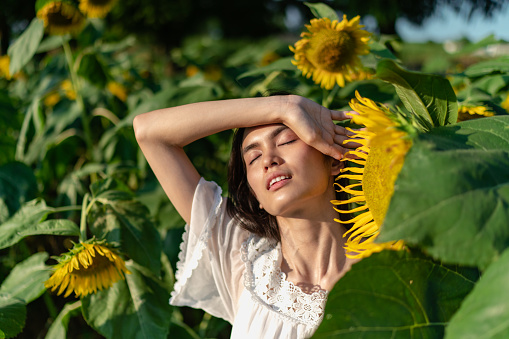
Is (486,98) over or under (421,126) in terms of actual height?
under

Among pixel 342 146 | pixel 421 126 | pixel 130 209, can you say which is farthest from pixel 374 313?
pixel 130 209

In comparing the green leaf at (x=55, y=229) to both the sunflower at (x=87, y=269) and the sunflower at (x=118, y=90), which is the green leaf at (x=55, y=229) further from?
the sunflower at (x=118, y=90)

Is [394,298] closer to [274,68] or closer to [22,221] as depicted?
[274,68]

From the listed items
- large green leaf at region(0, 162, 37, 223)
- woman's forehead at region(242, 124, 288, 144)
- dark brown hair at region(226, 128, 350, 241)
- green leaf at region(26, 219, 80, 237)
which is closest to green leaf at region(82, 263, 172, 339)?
green leaf at region(26, 219, 80, 237)

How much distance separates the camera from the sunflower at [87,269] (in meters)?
1.21

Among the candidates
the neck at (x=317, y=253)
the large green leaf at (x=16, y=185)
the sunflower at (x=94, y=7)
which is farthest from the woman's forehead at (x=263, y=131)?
the sunflower at (x=94, y=7)

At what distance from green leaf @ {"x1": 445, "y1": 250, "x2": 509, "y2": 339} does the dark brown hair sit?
0.93 m

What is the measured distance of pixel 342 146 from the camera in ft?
3.68

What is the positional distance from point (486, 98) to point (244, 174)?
69 centimetres

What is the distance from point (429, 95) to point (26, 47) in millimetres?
1554

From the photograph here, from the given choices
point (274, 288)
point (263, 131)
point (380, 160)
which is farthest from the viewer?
point (274, 288)

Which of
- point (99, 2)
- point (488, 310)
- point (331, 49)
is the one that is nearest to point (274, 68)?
point (331, 49)

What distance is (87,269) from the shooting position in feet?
4.15

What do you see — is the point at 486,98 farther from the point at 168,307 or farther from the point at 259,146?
the point at 168,307
